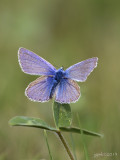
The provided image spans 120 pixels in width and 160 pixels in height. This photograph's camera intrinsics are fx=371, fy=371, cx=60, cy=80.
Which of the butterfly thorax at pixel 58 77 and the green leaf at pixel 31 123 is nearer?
the green leaf at pixel 31 123

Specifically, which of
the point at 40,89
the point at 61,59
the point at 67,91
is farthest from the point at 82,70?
the point at 61,59

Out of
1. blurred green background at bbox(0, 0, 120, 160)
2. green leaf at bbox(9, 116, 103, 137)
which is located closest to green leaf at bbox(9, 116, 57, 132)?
green leaf at bbox(9, 116, 103, 137)

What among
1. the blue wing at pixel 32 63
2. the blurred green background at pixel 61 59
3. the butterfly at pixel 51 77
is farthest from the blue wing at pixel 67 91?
the blurred green background at pixel 61 59

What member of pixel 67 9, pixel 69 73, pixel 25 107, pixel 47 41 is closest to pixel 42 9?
pixel 67 9

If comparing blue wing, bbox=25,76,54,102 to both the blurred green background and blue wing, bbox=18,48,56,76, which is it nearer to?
blue wing, bbox=18,48,56,76

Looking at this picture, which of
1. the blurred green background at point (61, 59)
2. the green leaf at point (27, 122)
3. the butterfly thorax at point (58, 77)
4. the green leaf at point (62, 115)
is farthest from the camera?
the blurred green background at point (61, 59)

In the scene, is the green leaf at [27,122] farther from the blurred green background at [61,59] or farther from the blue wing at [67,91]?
the blurred green background at [61,59]
